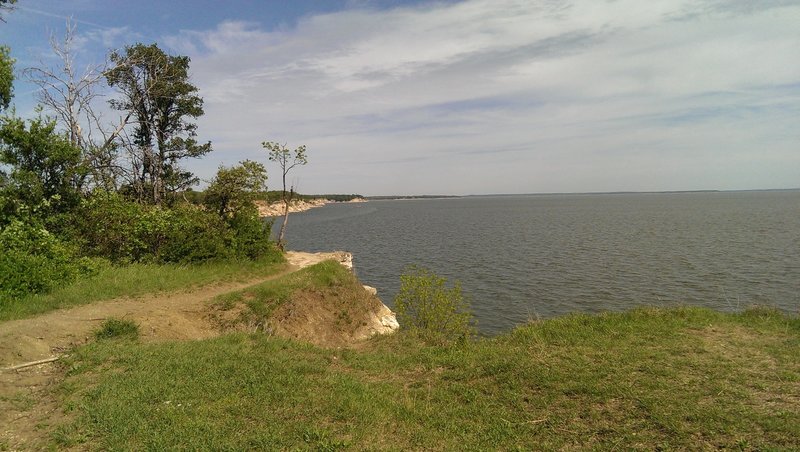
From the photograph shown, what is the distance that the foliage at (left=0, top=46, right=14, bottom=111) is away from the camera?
14.5m

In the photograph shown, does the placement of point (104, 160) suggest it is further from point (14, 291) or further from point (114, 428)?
point (114, 428)

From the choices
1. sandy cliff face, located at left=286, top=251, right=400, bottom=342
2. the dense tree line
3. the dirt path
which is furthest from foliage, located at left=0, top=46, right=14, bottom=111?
sandy cliff face, located at left=286, top=251, right=400, bottom=342

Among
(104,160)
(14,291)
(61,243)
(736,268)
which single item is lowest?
(736,268)

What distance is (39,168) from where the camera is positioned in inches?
611

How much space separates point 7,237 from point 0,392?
30.1 feet

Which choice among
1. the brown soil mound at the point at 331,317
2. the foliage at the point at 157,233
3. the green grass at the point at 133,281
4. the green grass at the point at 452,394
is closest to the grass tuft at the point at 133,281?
the green grass at the point at 133,281

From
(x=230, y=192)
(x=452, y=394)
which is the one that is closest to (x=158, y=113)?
(x=230, y=192)

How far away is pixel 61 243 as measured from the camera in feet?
49.2

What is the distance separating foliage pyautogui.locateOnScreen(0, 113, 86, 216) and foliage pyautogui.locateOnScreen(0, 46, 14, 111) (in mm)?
926

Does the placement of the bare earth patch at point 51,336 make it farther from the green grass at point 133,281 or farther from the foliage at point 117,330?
the green grass at point 133,281

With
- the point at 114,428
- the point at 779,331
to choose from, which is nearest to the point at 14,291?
the point at 114,428

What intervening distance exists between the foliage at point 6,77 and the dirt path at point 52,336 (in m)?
9.27

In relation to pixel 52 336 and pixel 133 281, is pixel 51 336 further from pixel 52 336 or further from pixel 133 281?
pixel 133 281

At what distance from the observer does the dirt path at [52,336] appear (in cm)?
628
